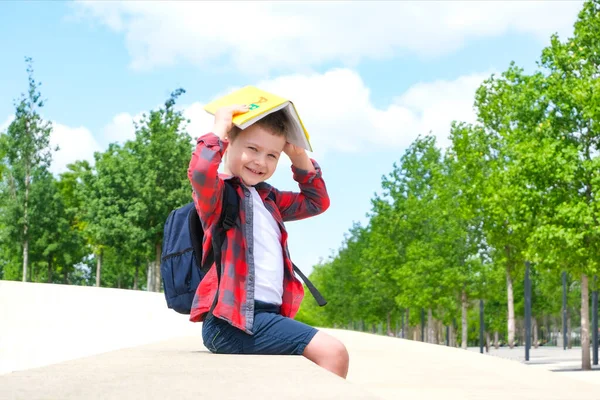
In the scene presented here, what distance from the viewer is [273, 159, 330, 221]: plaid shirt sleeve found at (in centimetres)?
485

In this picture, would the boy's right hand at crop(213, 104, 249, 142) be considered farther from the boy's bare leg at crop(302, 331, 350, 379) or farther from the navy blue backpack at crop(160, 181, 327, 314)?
the boy's bare leg at crop(302, 331, 350, 379)

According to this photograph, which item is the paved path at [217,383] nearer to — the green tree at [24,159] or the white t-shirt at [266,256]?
the white t-shirt at [266,256]

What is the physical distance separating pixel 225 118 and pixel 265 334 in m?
1.16

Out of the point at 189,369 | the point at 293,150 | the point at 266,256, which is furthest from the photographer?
the point at 293,150

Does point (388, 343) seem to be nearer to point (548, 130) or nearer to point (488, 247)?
point (548, 130)

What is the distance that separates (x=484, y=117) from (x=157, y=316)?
18.9 meters

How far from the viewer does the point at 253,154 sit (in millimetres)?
4359

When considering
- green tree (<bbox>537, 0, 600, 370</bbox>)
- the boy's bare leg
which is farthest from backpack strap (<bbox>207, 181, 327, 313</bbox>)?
green tree (<bbox>537, 0, 600, 370</bbox>)

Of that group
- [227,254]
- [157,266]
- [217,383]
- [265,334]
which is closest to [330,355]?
[265,334]

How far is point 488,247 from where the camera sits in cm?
3603

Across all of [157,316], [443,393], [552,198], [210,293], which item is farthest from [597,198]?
[210,293]

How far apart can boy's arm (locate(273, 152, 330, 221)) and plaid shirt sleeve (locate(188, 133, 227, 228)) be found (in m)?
0.78

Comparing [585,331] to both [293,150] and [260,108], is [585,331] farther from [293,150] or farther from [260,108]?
[260,108]

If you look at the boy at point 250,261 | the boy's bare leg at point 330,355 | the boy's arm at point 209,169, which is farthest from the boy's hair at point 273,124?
the boy's bare leg at point 330,355
